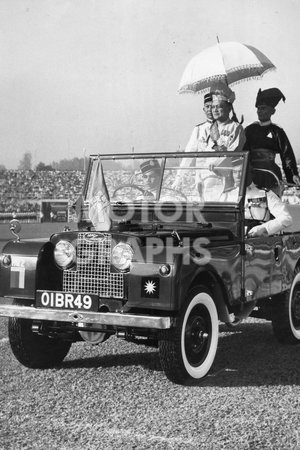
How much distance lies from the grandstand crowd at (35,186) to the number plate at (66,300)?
53.3 m

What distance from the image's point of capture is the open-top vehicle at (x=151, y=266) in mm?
4918

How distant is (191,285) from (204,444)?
148 centimetres

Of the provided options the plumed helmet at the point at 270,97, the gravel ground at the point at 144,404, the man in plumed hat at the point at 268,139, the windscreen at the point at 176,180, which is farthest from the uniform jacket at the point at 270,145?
the gravel ground at the point at 144,404

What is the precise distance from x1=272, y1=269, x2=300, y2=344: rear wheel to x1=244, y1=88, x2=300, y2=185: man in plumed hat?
115 centimetres

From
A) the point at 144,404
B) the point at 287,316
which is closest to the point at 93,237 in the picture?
the point at 144,404

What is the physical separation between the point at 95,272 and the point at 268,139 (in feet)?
9.82

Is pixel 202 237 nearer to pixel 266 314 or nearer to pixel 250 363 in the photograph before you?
pixel 250 363

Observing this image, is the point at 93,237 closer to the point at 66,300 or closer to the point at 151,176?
the point at 66,300

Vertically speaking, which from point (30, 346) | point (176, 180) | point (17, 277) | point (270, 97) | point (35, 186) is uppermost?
point (35, 186)

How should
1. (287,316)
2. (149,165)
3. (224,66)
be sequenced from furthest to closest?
(224,66)
(287,316)
(149,165)

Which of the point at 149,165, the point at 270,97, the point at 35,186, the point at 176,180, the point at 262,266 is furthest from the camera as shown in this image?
the point at 35,186

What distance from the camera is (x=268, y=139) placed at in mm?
7391

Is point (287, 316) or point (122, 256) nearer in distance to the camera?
point (122, 256)

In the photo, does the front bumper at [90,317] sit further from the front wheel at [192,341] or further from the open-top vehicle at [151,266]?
the front wheel at [192,341]
